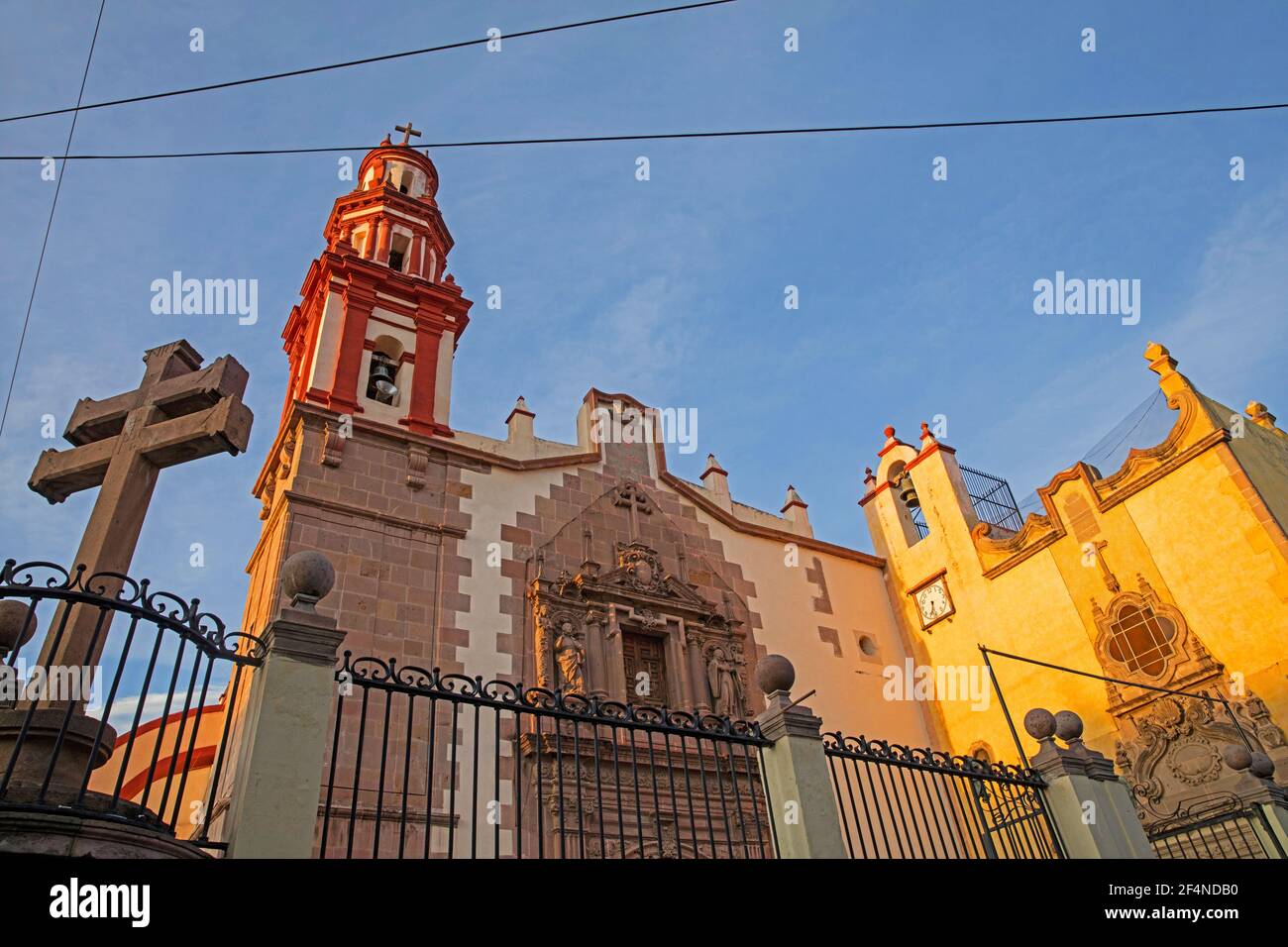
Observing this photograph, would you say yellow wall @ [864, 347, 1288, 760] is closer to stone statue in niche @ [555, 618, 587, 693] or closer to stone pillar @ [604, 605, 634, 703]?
stone pillar @ [604, 605, 634, 703]

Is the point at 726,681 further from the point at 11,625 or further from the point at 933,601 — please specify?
the point at 11,625

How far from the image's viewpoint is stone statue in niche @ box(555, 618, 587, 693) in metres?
11.7

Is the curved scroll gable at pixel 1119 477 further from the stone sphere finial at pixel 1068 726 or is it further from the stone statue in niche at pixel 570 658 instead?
the stone statue in niche at pixel 570 658

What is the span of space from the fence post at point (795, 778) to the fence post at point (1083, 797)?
281 centimetres

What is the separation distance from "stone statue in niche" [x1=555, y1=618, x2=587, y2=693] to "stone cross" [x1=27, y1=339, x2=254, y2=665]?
672 centimetres

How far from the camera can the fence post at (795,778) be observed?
6.10 metres

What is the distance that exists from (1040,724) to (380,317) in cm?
1186

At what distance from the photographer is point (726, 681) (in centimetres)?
1315

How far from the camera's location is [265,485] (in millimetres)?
13602

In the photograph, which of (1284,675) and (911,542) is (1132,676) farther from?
(911,542)

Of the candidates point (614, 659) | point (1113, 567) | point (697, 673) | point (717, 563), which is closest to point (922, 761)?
point (614, 659)
